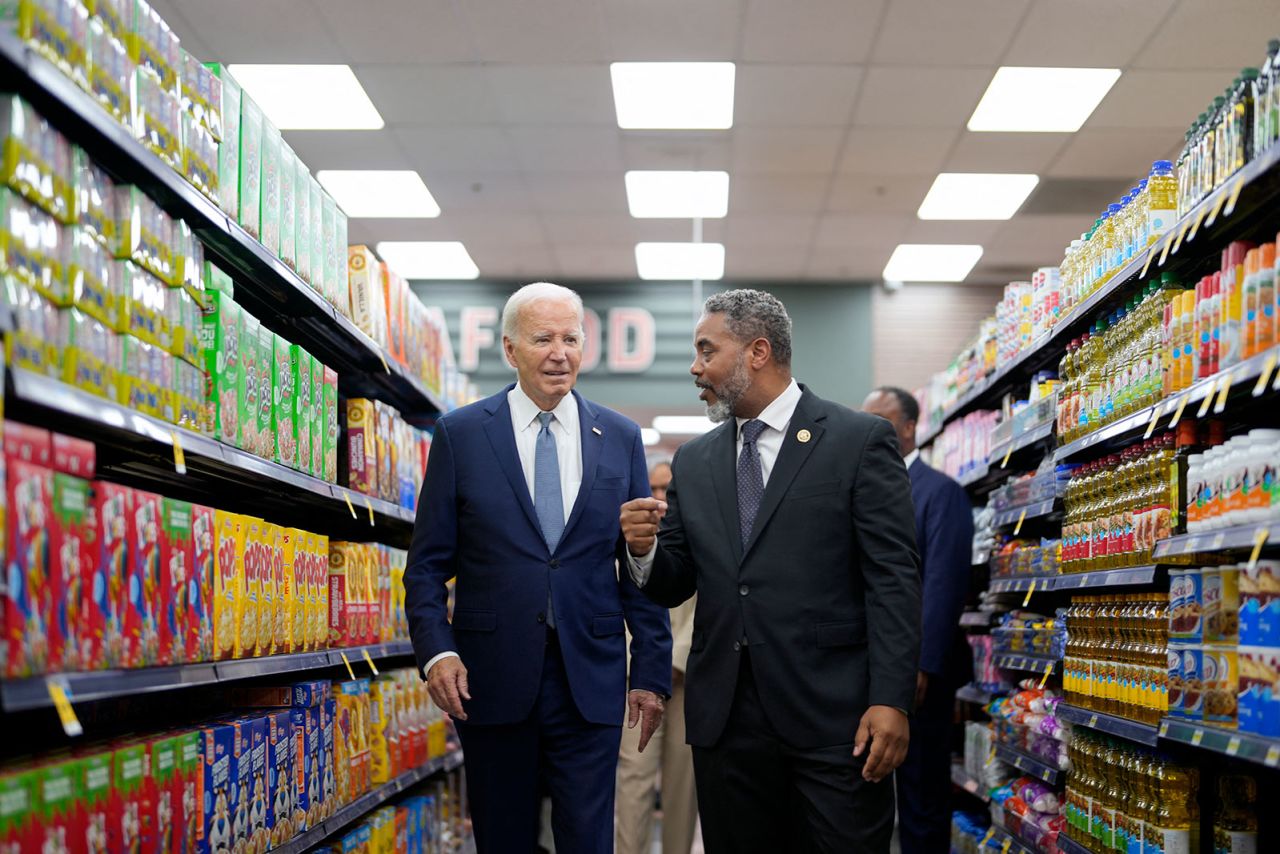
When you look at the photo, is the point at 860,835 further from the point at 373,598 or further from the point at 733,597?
the point at 373,598

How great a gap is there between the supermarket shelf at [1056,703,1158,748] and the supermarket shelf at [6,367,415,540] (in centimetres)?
223

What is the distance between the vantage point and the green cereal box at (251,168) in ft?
9.68

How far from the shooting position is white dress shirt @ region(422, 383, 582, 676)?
3314 millimetres

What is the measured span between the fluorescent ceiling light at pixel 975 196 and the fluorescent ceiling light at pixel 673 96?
1829mm

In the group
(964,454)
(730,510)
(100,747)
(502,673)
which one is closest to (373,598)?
(502,673)

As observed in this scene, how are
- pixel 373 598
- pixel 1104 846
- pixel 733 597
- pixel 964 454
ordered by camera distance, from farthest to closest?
pixel 964 454
pixel 373 598
pixel 1104 846
pixel 733 597

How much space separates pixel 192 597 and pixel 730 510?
1255 millimetres

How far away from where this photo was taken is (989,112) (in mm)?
7184

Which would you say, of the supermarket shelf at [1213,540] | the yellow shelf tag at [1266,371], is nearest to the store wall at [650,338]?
the supermarket shelf at [1213,540]

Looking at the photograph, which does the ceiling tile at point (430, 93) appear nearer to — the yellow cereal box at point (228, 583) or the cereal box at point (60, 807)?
the yellow cereal box at point (228, 583)

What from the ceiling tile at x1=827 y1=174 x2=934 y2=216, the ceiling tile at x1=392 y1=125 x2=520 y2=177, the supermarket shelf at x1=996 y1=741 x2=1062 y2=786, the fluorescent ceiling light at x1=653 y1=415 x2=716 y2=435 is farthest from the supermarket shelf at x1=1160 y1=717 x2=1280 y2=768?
the fluorescent ceiling light at x1=653 y1=415 x2=716 y2=435

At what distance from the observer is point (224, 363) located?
109 inches

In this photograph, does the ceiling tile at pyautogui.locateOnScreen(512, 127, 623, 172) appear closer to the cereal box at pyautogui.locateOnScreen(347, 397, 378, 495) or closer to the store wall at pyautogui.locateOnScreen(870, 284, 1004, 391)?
the store wall at pyautogui.locateOnScreen(870, 284, 1004, 391)

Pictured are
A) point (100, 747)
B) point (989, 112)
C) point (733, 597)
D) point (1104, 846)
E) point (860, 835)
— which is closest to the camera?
point (100, 747)
